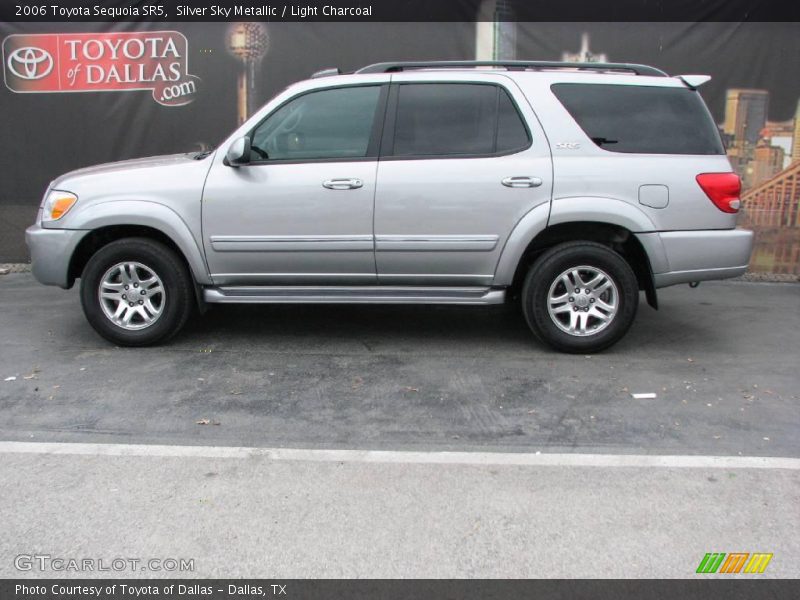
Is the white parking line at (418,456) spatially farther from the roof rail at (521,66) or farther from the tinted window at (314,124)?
the roof rail at (521,66)

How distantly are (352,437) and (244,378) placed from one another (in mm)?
1237

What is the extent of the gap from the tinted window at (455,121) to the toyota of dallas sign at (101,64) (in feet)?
13.6

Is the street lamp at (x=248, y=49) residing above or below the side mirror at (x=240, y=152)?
above

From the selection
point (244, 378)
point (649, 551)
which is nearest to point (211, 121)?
point (244, 378)

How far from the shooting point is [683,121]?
5.21 metres

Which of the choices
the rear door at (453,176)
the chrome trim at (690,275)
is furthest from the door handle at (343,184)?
the chrome trim at (690,275)

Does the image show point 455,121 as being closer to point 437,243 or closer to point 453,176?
point 453,176

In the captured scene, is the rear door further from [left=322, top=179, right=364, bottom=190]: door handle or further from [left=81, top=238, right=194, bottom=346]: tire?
[left=81, top=238, right=194, bottom=346]: tire

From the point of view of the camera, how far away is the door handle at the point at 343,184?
514cm

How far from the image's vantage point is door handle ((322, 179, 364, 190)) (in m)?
5.14

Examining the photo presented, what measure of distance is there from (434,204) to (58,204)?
2.73m

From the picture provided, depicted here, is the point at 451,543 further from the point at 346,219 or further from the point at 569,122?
the point at 569,122

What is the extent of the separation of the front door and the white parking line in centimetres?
182
